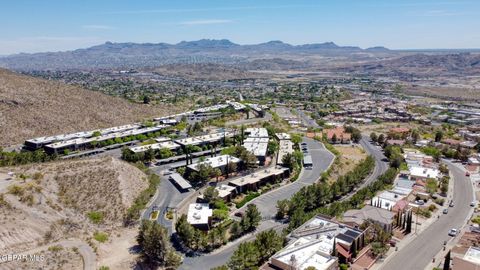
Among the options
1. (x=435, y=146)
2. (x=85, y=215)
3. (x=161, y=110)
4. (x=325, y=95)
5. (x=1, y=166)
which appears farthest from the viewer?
(x=325, y=95)

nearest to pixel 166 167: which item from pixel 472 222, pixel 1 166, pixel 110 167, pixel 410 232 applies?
pixel 110 167

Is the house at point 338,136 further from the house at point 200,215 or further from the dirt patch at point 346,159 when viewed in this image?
the house at point 200,215

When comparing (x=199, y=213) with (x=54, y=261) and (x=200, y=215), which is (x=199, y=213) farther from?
(x=54, y=261)

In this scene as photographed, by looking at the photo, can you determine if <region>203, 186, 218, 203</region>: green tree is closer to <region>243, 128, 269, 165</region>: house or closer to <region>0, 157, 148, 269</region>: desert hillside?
<region>0, 157, 148, 269</region>: desert hillside

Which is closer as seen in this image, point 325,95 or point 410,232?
point 410,232

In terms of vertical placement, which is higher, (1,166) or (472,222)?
(1,166)

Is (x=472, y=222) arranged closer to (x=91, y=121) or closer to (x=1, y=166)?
(x=1, y=166)
